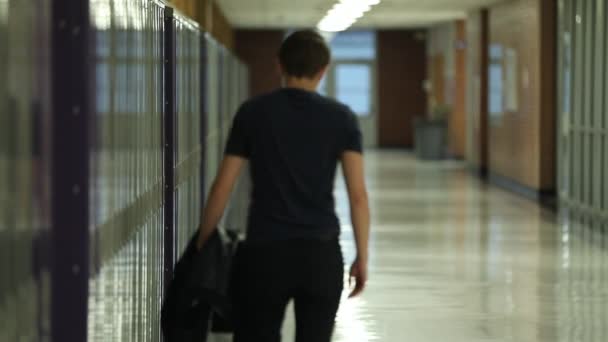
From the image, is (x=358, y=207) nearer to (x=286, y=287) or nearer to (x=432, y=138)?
(x=286, y=287)

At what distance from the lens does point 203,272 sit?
3893 millimetres

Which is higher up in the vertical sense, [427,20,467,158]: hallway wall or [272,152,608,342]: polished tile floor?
[427,20,467,158]: hallway wall

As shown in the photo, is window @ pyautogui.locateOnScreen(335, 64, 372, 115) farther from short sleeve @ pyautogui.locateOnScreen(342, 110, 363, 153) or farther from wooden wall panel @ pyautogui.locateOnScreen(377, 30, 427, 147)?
short sleeve @ pyautogui.locateOnScreen(342, 110, 363, 153)

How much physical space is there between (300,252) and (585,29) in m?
11.0

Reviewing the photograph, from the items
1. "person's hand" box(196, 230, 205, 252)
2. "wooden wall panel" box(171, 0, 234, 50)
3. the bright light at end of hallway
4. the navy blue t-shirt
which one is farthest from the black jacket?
the bright light at end of hallway

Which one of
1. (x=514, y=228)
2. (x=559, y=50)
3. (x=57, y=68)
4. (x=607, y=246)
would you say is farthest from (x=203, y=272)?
(x=559, y=50)

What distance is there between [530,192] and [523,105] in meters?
1.58

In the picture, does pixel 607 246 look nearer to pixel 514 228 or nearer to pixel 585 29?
pixel 514 228

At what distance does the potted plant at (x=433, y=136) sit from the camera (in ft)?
86.6

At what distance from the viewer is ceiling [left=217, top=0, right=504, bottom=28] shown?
20.6 metres

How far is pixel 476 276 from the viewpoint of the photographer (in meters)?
9.42

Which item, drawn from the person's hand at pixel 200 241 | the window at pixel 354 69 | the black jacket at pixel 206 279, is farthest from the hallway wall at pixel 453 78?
the person's hand at pixel 200 241

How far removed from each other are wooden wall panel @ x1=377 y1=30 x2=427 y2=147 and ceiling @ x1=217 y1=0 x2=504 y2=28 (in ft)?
11.4

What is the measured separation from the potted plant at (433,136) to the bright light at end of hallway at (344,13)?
2786 millimetres
